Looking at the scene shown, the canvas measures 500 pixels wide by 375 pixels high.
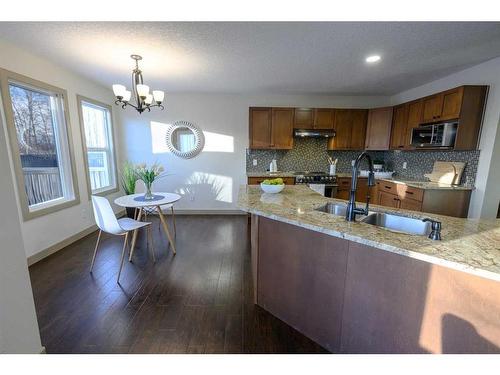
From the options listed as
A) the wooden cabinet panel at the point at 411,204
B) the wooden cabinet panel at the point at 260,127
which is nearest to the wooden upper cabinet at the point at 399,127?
the wooden cabinet panel at the point at 411,204

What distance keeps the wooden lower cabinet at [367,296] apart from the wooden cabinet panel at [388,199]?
266cm

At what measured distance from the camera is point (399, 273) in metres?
0.99

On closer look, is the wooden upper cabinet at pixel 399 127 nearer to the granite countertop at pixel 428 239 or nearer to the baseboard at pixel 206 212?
the granite countertop at pixel 428 239

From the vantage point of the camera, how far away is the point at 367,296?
1.11 metres

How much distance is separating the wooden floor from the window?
125 cm

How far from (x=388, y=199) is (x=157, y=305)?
354 cm

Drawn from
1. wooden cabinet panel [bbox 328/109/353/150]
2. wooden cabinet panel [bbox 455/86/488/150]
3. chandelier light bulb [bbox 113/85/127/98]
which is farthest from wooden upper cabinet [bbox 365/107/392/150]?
chandelier light bulb [bbox 113/85/127/98]

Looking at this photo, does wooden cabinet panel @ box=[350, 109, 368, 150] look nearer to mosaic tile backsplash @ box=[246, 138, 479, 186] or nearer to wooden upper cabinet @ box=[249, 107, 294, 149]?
mosaic tile backsplash @ box=[246, 138, 479, 186]

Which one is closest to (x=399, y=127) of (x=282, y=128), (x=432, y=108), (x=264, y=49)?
(x=432, y=108)

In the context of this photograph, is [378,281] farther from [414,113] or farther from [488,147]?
[414,113]

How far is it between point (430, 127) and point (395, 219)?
231 cm
